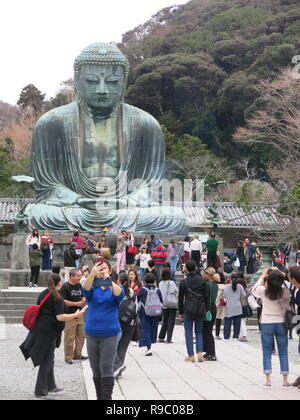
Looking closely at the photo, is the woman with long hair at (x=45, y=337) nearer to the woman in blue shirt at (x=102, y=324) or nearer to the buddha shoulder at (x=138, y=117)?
the woman in blue shirt at (x=102, y=324)

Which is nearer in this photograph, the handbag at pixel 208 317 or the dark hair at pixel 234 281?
the handbag at pixel 208 317

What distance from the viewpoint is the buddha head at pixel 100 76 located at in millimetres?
22656

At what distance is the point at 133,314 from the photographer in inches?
340

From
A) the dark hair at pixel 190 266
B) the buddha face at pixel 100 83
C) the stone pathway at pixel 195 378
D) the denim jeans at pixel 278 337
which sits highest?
the buddha face at pixel 100 83

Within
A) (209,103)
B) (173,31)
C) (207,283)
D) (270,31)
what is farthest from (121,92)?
(173,31)

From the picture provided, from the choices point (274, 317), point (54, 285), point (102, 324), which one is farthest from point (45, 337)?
point (274, 317)

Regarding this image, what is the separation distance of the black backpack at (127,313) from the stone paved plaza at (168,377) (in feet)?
1.71

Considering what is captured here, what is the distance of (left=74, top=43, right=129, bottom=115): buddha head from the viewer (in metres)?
22.7

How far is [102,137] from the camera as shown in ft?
76.2

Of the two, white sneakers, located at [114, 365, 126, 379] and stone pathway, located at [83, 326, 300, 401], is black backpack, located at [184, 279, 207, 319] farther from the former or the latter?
white sneakers, located at [114, 365, 126, 379]

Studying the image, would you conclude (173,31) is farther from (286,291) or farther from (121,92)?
(286,291)

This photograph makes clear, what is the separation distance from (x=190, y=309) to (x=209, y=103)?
110 feet

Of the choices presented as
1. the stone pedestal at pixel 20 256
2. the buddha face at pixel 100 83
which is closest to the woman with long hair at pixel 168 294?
the stone pedestal at pixel 20 256

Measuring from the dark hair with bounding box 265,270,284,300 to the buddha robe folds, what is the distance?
518 inches
